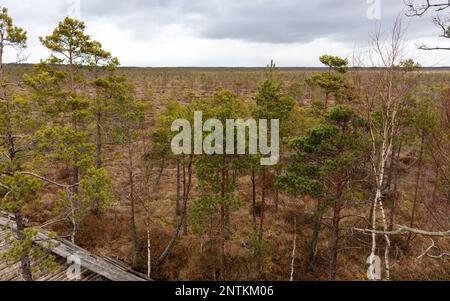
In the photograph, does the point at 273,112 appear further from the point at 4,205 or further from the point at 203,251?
the point at 4,205

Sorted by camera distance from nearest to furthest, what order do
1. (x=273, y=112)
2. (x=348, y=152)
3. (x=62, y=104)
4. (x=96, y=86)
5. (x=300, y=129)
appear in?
(x=348, y=152) < (x=273, y=112) < (x=62, y=104) < (x=96, y=86) < (x=300, y=129)

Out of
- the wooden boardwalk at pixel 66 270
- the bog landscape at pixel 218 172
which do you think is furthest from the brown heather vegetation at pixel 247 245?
the wooden boardwalk at pixel 66 270

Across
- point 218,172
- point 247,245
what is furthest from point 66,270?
point 247,245

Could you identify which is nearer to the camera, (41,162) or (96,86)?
(41,162)

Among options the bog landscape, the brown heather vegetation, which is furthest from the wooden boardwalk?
the brown heather vegetation

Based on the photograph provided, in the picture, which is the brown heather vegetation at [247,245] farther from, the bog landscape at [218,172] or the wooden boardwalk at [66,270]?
the wooden boardwalk at [66,270]
